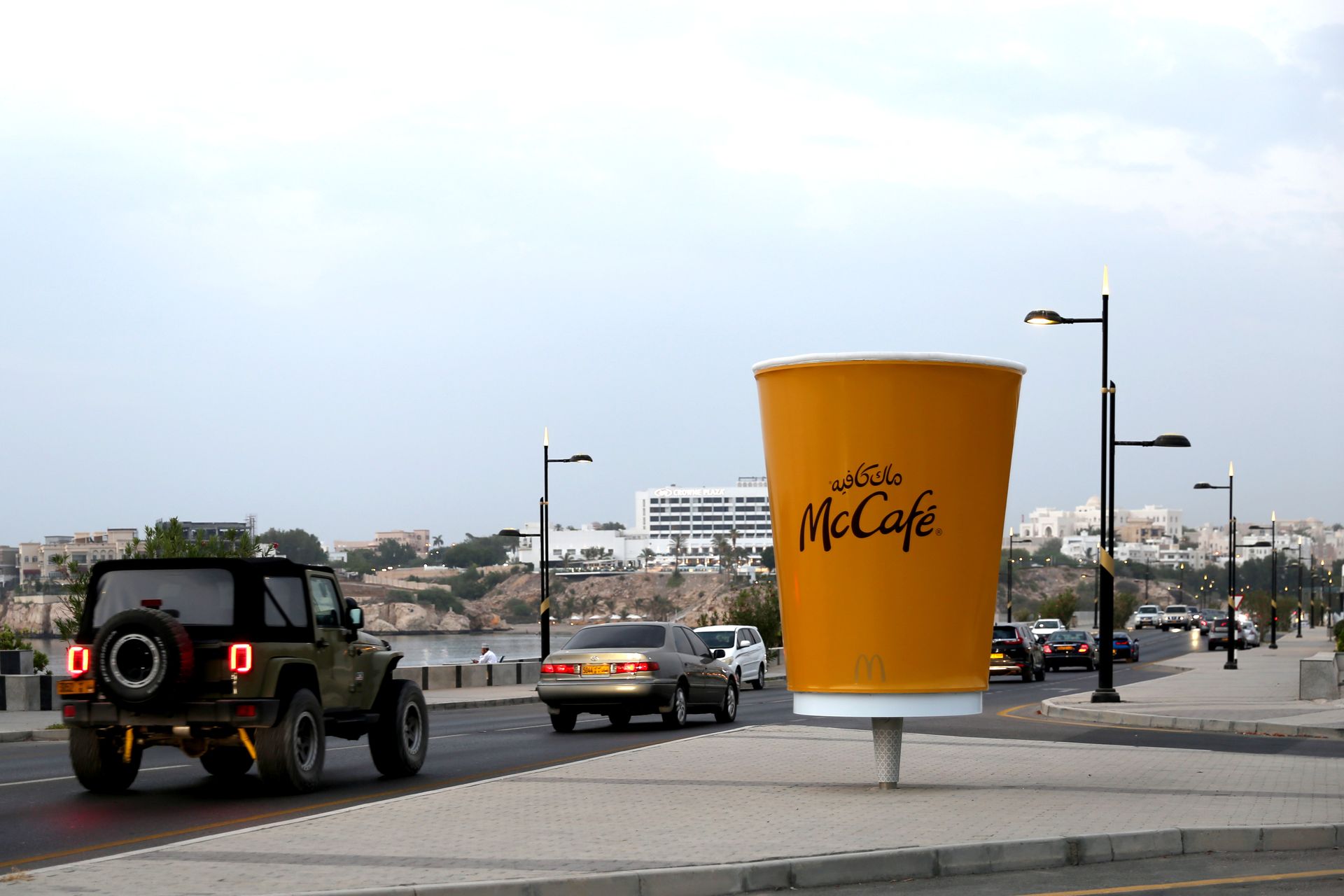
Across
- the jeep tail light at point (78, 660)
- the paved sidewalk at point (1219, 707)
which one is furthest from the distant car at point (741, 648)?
the jeep tail light at point (78, 660)

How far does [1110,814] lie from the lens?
1188 cm

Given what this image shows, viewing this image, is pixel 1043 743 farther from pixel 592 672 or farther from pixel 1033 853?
pixel 1033 853

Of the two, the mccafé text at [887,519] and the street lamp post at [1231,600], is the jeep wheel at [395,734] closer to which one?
the mccafé text at [887,519]

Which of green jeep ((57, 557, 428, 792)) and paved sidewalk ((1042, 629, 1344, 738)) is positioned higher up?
green jeep ((57, 557, 428, 792))

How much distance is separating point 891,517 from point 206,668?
6107 mm

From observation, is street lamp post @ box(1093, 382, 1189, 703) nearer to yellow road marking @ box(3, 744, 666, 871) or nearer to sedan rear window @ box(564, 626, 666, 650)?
sedan rear window @ box(564, 626, 666, 650)

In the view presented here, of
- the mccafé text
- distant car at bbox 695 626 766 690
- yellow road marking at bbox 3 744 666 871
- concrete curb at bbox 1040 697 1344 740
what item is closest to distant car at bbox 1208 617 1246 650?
distant car at bbox 695 626 766 690

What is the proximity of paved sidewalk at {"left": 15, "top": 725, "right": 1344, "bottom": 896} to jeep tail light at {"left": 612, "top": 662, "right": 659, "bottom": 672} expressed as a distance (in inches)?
227

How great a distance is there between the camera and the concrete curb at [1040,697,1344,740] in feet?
73.9

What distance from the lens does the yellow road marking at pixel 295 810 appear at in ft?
34.6

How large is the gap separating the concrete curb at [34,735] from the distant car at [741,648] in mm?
19474

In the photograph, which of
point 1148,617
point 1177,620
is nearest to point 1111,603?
point 1177,620

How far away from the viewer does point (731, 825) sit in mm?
11336

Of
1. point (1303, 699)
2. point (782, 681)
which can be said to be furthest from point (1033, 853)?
point (782, 681)
